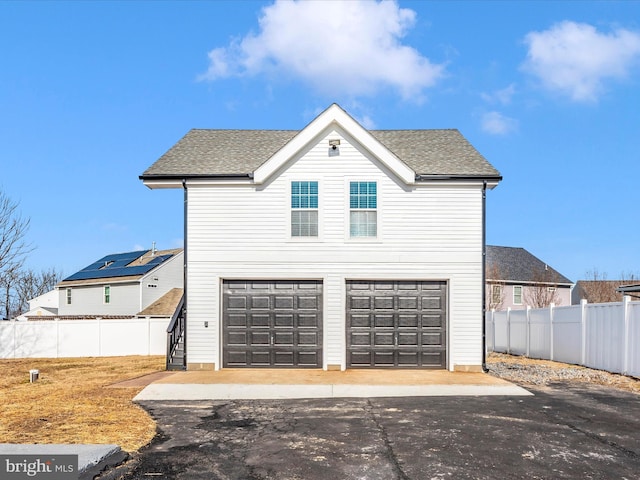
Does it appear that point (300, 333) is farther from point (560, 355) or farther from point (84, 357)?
point (84, 357)

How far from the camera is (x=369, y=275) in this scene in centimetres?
1585

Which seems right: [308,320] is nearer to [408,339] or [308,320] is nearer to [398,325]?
[398,325]

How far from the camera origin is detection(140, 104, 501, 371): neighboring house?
51.9ft

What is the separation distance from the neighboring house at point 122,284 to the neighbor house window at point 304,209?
25019 mm

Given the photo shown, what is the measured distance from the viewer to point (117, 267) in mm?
42438

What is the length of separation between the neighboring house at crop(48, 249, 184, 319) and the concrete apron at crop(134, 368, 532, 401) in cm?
2491

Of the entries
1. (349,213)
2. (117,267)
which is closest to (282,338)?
(349,213)

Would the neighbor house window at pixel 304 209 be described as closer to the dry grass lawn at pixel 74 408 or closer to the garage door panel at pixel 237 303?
the garage door panel at pixel 237 303

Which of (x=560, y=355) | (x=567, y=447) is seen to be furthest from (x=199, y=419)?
(x=560, y=355)

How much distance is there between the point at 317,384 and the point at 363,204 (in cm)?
551

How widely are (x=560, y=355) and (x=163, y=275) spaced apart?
29125 millimetres

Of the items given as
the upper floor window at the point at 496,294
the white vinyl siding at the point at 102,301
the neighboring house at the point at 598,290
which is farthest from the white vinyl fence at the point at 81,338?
the neighboring house at the point at 598,290

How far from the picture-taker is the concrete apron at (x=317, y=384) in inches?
477

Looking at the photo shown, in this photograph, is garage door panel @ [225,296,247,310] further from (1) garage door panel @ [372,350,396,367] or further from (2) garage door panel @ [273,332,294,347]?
(1) garage door panel @ [372,350,396,367]
